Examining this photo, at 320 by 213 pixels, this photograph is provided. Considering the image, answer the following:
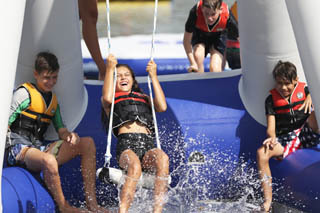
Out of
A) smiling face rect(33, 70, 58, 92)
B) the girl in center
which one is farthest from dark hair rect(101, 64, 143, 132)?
smiling face rect(33, 70, 58, 92)

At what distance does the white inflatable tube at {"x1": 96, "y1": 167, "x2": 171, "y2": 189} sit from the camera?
236 centimetres

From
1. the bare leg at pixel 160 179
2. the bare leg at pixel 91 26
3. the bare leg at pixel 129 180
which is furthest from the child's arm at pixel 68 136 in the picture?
the bare leg at pixel 91 26

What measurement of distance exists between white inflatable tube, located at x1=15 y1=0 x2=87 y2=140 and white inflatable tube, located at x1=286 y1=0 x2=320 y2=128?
1154 millimetres

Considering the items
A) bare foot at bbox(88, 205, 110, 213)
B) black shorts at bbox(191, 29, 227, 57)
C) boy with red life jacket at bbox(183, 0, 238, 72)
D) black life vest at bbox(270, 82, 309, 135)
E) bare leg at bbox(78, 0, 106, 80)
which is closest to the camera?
bare foot at bbox(88, 205, 110, 213)

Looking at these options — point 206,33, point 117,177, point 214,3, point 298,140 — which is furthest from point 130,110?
point 206,33

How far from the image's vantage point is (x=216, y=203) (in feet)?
9.13

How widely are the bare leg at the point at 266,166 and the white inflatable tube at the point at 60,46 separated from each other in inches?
36.5

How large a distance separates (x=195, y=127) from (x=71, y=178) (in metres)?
0.67

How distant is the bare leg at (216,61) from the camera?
144 inches

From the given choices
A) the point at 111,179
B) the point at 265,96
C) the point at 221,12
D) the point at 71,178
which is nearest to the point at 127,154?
the point at 111,179

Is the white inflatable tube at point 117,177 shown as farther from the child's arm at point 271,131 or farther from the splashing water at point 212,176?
the child's arm at point 271,131

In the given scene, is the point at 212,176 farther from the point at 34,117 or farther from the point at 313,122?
the point at 34,117

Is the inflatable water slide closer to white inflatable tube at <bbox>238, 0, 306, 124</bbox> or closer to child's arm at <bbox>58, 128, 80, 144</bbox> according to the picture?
white inflatable tube at <bbox>238, 0, 306, 124</bbox>

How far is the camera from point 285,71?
282 cm
